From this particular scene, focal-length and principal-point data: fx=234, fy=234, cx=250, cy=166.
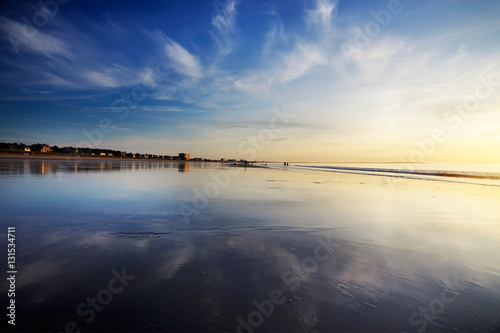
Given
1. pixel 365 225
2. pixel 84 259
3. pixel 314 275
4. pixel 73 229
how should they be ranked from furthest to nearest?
pixel 365 225
pixel 73 229
pixel 84 259
pixel 314 275

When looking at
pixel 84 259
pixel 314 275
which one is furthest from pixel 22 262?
pixel 314 275

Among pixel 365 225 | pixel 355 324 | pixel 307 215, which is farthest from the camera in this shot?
pixel 307 215

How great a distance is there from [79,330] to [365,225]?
7.58 metres

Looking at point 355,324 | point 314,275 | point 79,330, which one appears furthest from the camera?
point 314,275

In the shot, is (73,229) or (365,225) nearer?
(73,229)

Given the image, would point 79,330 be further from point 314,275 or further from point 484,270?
point 484,270

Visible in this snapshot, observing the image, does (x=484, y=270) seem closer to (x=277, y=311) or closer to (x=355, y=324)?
(x=355, y=324)

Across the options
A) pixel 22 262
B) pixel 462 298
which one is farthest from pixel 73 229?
pixel 462 298

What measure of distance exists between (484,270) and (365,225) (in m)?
3.15

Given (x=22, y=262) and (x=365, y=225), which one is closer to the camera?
(x=22, y=262)

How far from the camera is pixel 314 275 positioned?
415cm

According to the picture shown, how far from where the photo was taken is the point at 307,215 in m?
8.73

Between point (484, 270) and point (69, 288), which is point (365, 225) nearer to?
point (484, 270)

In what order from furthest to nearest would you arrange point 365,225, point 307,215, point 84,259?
point 307,215, point 365,225, point 84,259
